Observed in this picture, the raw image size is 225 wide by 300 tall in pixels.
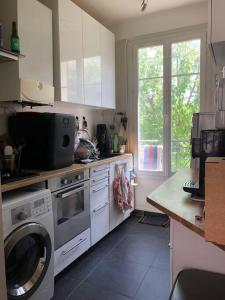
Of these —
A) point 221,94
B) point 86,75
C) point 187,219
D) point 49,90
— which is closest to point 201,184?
point 187,219

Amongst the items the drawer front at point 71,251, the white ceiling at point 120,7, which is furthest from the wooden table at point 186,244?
the white ceiling at point 120,7

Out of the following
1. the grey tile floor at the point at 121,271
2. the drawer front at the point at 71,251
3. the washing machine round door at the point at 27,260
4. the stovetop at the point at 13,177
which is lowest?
the grey tile floor at the point at 121,271

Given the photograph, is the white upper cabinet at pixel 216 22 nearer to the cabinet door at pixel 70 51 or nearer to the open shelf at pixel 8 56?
the open shelf at pixel 8 56

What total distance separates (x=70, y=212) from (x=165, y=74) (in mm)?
2160

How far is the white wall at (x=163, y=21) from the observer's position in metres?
3.03

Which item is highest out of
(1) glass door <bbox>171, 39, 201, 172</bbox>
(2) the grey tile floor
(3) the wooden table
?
(1) glass door <bbox>171, 39, 201, 172</bbox>

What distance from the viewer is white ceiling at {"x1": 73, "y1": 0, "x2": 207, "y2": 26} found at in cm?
283

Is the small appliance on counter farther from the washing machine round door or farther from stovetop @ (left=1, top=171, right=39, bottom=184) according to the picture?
the washing machine round door

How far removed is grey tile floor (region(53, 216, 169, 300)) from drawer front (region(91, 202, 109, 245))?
0.37ft

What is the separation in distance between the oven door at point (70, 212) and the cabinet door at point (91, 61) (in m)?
1.03

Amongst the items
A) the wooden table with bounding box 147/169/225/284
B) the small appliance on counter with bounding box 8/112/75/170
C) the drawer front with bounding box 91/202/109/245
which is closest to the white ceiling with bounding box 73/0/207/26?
the small appliance on counter with bounding box 8/112/75/170

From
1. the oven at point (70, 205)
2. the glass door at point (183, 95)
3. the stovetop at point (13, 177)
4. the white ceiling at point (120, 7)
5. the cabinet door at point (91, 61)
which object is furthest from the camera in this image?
the glass door at point (183, 95)

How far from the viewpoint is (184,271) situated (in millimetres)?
1148

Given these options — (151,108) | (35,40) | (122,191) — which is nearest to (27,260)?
(122,191)
